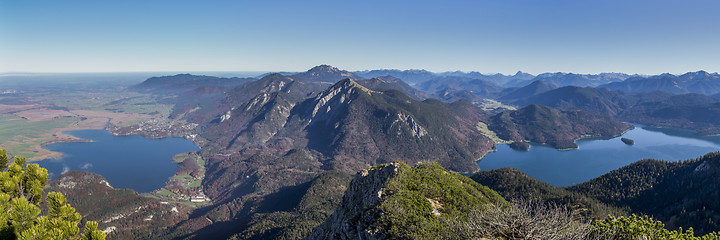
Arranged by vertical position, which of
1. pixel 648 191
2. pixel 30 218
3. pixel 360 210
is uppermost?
pixel 30 218

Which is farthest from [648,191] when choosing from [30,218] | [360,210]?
[30,218]

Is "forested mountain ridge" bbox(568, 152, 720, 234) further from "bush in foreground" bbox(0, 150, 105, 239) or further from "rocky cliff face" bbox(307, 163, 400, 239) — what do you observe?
"bush in foreground" bbox(0, 150, 105, 239)

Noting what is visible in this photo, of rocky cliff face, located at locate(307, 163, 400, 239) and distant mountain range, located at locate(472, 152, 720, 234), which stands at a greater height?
rocky cliff face, located at locate(307, 163, 400, 239)

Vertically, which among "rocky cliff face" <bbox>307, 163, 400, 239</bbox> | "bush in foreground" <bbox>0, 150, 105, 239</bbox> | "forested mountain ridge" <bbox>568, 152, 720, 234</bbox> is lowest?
"forested mountain ridge" <bbox>568, 152, 720, 234</bbox>

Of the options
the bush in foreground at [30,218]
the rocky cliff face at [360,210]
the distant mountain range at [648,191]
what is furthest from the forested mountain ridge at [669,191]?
the bush in foreground at [30,218]

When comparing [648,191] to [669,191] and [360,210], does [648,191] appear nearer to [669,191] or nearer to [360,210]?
[669,191]

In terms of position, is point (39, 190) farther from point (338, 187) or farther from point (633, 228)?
point (338, 187)

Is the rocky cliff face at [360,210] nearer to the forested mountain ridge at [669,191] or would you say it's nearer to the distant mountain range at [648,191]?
the distant mountain range at [648,191]

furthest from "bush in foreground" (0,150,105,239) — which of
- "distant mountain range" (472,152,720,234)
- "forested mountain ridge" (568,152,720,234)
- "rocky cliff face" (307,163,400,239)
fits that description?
"forested mountain ridge" (568,152,720,234)

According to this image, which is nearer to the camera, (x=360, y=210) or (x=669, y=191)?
(x=360, y=210)
